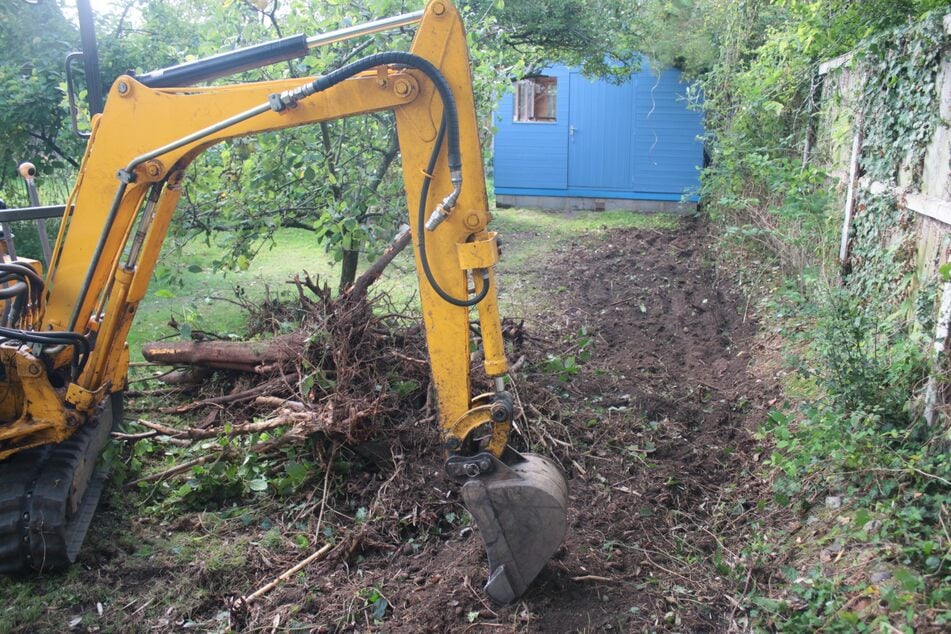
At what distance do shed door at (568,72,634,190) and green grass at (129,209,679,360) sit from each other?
83cm

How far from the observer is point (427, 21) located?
130 inches

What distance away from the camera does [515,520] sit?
3471 mm

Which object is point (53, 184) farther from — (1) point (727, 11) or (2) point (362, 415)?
(1) point (727, 11)

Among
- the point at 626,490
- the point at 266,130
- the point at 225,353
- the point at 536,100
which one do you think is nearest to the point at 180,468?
the point at 225,353

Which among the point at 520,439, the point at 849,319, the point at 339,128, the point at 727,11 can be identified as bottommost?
the point at 520,439

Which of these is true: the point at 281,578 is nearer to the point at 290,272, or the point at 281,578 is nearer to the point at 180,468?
the point at 180,468

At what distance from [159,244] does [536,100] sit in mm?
13218

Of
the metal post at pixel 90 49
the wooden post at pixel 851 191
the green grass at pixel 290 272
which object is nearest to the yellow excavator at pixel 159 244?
the metal post at pixel 90 49

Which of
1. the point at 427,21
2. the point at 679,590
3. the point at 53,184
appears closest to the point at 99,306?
the point at 427,21

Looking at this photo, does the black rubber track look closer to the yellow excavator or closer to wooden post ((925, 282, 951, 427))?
the yellow excavator

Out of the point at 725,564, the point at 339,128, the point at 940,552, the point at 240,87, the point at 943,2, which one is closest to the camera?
the point at 940,552

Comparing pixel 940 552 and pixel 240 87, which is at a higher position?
pixel 240 87

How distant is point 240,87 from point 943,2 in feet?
14.1

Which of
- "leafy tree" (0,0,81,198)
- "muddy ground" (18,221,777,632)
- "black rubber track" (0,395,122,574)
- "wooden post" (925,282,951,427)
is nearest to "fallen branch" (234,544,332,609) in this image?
"muddy ground" (18,221,777,632)
